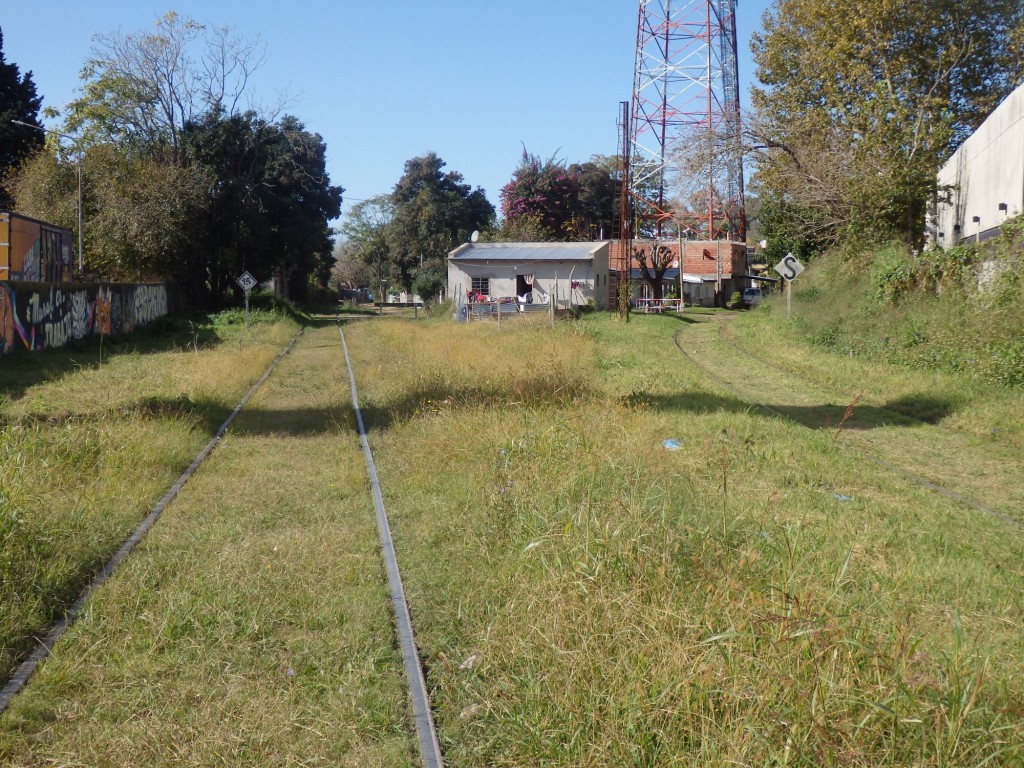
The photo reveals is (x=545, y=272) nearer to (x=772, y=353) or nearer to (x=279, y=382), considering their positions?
(x=772, y=353)

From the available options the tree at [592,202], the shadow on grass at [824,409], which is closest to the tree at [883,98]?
the shadow on grass at [824,409]

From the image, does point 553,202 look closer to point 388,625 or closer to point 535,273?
point 535,273

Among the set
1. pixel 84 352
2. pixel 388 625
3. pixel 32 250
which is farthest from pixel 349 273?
pixel 388 625

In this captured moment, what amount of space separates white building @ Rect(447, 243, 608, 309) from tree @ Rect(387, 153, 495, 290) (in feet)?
92.3

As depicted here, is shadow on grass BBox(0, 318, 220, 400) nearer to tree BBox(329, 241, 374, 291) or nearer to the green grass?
the green grass

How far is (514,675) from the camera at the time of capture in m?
4.73

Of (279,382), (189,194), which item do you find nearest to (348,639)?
(279,382)

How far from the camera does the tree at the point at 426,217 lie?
243 ft

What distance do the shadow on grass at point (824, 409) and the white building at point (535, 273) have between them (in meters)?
27.5

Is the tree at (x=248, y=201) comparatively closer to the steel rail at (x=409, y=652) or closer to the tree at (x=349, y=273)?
the steel rail at (x=409, y=652)

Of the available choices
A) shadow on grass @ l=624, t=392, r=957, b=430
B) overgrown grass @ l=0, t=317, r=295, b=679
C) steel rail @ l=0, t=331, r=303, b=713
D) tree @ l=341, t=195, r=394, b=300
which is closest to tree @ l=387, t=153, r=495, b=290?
tree @ l=341, t=195, r=394, b=300

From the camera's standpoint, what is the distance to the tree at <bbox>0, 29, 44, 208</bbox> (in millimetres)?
51719

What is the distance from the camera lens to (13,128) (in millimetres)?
51656

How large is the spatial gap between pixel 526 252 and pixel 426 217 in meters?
30.9
